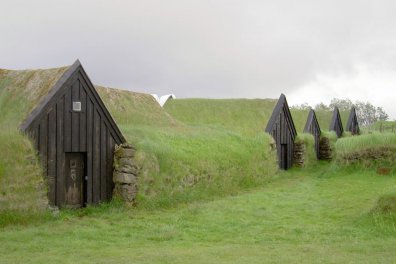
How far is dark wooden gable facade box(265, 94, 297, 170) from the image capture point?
32.6 meters

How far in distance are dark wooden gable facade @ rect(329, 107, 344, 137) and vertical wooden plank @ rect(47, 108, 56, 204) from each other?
2972 cm

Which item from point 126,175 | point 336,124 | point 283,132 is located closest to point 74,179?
point 126,175

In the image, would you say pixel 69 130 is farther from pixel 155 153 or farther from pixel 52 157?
pixel 155 153

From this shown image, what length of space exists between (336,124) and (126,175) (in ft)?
93.9

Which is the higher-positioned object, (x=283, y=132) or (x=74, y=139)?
(x=283, y=132)

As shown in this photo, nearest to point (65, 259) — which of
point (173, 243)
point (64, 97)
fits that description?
point (173, 243)

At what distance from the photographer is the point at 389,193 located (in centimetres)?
1584

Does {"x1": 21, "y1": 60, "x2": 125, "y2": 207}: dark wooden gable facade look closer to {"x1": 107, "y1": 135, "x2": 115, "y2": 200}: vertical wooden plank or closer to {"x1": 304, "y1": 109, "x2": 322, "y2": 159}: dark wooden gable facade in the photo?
{"x1": 107, "y1": 135, "x2": 115, "y2": 200}: vertical wooden plank

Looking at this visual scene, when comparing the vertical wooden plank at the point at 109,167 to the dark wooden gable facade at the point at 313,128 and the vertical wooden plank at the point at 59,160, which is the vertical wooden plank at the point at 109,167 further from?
the dark wooden gable facade at the point at 313,128

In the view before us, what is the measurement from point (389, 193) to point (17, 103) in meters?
12.2

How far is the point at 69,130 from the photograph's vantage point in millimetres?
17922

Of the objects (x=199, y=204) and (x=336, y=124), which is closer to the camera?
(x=199, y=204)

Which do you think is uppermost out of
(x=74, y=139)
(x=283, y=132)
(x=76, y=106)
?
(x=76, y=106)

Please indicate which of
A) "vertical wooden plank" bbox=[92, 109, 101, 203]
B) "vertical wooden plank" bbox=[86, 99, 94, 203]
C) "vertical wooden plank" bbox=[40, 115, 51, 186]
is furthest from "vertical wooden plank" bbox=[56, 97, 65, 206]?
"vertical wooden plank" bbox=[92, 109, 101, 203]
